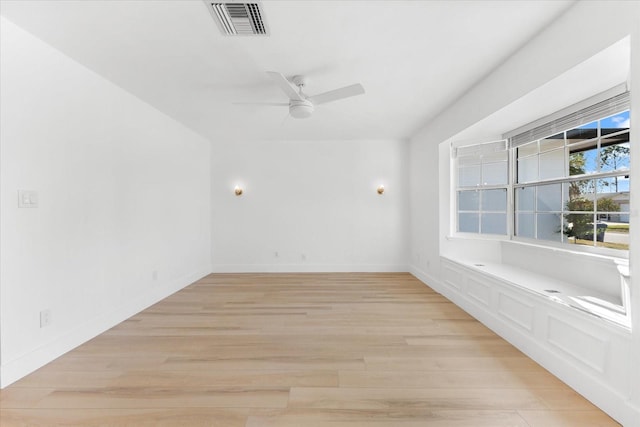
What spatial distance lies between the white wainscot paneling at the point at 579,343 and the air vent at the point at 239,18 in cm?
307

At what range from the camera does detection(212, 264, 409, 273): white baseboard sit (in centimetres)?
547

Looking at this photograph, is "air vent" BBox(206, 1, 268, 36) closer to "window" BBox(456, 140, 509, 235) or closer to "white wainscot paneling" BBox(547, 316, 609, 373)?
"white wainscot paneling" BBox(547, 316, 609, 373)

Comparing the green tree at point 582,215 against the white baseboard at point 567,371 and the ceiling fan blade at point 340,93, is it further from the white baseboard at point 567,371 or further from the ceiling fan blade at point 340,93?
the ceiling fan blade at point 340,93

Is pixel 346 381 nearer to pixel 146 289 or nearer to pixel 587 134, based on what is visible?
pixel 146 289

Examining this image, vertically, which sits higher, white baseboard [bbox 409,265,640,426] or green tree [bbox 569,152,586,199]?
green tree [bbox 569,152,586,199]

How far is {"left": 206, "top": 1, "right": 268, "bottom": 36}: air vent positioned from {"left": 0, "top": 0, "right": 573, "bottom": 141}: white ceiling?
78 mm

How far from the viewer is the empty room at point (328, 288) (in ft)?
5.77

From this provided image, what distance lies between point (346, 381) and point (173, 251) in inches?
132

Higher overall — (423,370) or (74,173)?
(74,173)

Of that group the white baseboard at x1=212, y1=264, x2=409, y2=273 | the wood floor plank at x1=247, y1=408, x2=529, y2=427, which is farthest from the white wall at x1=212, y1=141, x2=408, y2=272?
the wood floor plank at x1=247, y1=408, x2=529, y2=427

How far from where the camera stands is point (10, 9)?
1890 mm

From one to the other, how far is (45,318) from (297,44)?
3065 mm

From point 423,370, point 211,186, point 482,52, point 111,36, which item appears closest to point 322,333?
point 423,370

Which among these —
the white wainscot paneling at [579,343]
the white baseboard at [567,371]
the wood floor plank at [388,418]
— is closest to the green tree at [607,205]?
the white wainscot paneling at [579,343]
